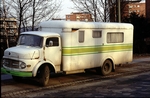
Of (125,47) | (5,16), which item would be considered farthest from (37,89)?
(5,16)

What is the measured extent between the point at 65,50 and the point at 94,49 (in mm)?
1956

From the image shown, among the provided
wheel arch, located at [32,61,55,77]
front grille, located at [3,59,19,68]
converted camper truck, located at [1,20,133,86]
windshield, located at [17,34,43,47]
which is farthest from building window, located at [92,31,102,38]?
front grille, located at [3,59,19,68]

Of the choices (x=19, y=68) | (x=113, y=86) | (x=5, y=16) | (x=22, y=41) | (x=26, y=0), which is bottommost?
(x=113, y=86)

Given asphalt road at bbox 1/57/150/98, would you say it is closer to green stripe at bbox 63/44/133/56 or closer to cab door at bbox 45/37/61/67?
cab door at bbox 45/37/61/67

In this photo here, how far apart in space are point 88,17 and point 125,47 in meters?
11.7

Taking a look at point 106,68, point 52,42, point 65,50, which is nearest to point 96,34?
point 106,68

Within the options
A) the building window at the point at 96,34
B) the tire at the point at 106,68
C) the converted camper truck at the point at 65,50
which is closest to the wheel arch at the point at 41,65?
the converted camper truck at the point at 65,50

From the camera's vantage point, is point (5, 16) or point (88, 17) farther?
point (88, 17)

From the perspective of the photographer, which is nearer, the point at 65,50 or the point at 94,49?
the point at 65,50

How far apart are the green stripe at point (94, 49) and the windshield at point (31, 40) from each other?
3.84ft

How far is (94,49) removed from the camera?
43.7 ft

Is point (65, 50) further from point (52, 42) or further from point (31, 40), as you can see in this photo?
point (31, 40)

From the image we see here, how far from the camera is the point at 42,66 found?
→ 36.2 ft

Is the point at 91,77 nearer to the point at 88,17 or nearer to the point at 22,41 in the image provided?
the point at 22,41
